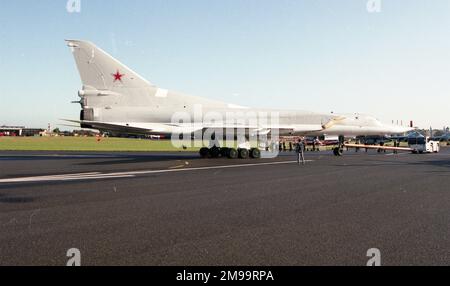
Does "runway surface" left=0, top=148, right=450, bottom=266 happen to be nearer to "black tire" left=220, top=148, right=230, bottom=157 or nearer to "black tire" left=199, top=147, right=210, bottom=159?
"black tire" left=220, top=148, right=230, bottom=157

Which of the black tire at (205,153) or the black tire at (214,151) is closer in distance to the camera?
the black tire at (214,151)

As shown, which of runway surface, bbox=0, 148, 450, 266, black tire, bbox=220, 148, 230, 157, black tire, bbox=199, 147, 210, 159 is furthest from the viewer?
black tire, bbox=199, 147, 210, 159

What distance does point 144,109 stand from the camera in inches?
953

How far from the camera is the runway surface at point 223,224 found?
16.2 ft

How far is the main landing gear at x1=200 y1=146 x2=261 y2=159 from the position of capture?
26.9 m

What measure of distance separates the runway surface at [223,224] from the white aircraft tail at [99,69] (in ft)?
40.2

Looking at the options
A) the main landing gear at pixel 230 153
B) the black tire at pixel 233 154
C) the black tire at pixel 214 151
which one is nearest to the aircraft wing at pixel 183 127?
the main landing gear at pixel 230 153

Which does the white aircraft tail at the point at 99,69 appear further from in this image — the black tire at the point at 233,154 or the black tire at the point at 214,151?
the black tire at the point at 233,154

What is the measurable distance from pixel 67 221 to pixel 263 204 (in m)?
4.26

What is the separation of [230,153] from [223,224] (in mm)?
20193

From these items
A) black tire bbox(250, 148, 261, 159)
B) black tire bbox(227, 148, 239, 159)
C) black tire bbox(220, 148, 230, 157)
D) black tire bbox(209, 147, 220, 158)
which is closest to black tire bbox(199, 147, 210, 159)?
black tire bbox(209, 147, 220, 158)

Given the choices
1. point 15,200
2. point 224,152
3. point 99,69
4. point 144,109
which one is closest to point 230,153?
point 224,152

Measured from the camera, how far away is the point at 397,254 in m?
5.06
